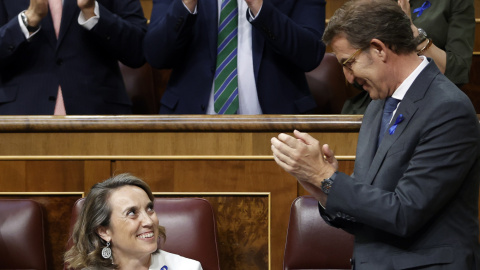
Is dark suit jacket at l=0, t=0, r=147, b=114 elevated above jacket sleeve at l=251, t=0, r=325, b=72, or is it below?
below

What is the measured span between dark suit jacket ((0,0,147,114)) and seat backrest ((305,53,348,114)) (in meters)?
0.39

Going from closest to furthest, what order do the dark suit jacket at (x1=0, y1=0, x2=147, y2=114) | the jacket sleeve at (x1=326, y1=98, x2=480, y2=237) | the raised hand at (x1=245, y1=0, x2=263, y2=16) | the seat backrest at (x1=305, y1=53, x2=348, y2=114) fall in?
the jacket sleeve at (x1=326, y1=98, x2=480, y2=237) → the raised hand at (x1=245, y1=0, x2=263, y2=16) → the dark suit jacket at (x1=0, y1=0, x2=147, y2=114) → the seat backrest at (x1=305, y1=53, x2=348, y2=114)

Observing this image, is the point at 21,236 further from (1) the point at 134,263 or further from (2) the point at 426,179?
(2) the point at 426,179

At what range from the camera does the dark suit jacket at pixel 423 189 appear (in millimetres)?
782

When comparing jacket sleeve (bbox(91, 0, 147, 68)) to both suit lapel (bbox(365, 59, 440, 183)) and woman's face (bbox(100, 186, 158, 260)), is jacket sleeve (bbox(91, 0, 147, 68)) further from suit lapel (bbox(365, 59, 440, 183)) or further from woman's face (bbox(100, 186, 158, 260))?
suit lapel (bbox(365, 59, 440, 183))

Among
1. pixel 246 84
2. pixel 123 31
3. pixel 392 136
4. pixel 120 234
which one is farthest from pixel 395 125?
pixel 123 31

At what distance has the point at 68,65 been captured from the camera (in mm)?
1440

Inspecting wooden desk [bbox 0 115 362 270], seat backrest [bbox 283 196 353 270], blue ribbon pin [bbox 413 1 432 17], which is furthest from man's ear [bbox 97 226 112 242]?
blue ribbon pin [bbox 413 1 432 17]

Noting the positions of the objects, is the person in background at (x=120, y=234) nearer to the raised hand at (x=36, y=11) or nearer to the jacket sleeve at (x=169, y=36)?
the jacket sleeve at (x=169, y=36)

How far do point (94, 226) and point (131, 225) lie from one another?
0.06 metres

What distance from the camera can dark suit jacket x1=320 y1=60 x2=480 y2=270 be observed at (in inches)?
30.8

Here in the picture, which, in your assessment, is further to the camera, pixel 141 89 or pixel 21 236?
pixel 141 89

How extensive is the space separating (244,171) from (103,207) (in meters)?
0.23

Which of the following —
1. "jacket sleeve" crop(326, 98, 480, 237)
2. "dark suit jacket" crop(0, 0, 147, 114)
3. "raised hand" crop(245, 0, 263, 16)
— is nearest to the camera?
"jacket sleeve" crop(326, 98, 480, 237)
